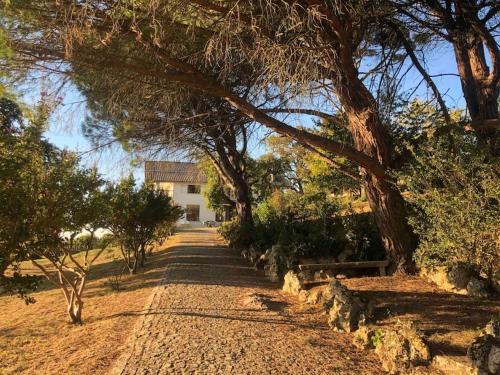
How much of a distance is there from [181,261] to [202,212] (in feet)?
144

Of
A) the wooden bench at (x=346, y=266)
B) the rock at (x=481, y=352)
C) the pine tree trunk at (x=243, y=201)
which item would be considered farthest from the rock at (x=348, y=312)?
the pine tree trunk at (x=243, y=201)

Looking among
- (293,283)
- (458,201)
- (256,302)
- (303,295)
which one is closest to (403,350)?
(458,201)

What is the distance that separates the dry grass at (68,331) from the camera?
20.1 ft

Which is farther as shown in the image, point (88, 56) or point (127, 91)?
point (127, 91)

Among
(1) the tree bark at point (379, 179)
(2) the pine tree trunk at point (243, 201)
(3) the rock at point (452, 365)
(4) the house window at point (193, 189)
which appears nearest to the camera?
(3) the rock at point (452, 365)

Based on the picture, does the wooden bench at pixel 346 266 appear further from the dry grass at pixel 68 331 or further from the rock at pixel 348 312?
the dry grass at pixel 68 331

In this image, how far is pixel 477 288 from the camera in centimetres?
716

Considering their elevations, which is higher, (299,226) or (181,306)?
(299,226)

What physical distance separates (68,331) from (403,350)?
5.64 metres

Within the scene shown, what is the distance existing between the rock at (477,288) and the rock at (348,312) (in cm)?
169

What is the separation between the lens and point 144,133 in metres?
10.3

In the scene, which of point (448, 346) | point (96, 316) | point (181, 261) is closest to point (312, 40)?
point (448, 346)

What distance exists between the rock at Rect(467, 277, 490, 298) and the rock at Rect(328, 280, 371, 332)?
1.69 m

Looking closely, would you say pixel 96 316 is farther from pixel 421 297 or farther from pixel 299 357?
pixel 421 297
